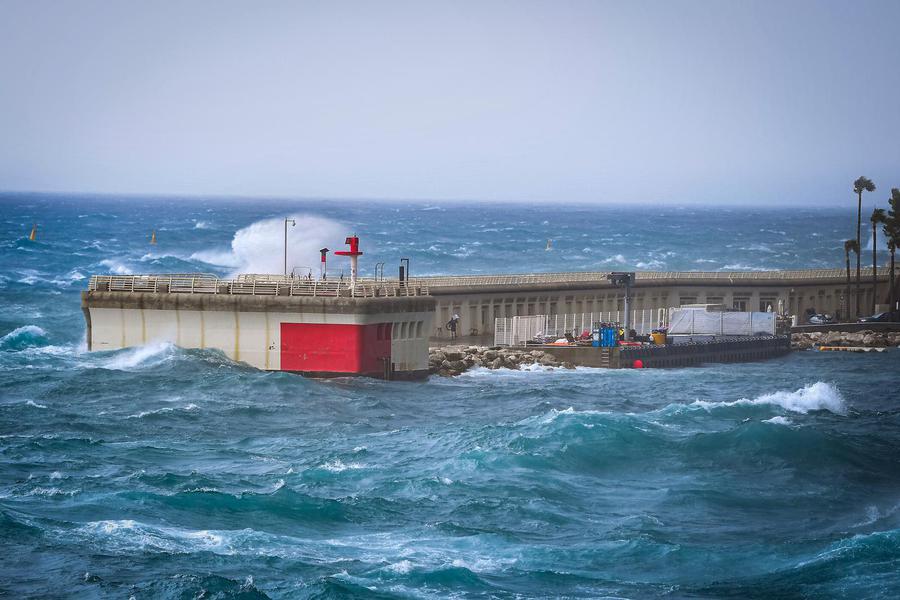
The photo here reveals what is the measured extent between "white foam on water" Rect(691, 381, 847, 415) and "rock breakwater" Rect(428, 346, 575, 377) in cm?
1193

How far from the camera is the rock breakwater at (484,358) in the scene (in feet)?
217

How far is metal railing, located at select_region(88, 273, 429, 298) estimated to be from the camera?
2379 inches

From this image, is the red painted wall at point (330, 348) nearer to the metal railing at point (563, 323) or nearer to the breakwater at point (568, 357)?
the breakwater at point (568, 357)

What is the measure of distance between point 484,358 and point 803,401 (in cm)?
1620

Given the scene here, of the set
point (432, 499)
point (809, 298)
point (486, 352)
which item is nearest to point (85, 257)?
point (809, 298)

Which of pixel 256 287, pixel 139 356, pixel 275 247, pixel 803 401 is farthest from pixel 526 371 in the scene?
pixel 275 247

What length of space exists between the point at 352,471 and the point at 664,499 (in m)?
8.42

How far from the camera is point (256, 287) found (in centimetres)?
6109

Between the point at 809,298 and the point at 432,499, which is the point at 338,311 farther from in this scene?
the point at 809,298

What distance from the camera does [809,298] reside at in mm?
99375

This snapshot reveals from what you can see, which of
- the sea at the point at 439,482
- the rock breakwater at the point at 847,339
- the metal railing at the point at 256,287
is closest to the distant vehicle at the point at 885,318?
the rock breakwater at the point at 847,339

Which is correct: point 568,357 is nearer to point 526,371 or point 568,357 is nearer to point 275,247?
point 526,371

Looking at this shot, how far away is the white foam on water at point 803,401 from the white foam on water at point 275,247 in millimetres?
49182

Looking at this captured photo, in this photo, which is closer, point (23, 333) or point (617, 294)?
point (23, 333)
